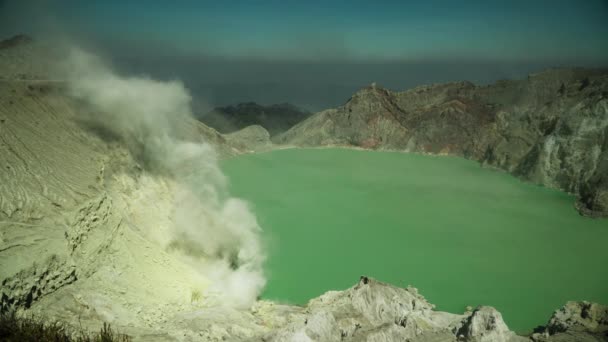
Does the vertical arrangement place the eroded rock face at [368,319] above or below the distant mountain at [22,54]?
below

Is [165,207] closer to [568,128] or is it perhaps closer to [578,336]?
[578,336]

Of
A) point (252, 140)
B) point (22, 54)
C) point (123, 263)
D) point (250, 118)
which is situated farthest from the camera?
point (250, 118)

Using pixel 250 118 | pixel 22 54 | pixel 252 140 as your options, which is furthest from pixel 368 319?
pixel 250 118

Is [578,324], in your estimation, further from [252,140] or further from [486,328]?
[252,140]

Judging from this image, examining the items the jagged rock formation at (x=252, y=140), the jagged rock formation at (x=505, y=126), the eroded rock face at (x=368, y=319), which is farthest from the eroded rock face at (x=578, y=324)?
the jagged rock formation at (x=252, y=140)

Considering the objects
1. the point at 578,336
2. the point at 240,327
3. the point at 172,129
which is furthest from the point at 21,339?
the point at 172,129

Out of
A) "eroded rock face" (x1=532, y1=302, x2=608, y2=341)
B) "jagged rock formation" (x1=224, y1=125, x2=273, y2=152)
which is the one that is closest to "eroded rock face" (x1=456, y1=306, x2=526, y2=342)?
"eroded rock face" (x1=532, y1=302, x2=608, y2=341)

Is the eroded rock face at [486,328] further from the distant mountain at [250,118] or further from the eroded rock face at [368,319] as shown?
the distant mountain at [250,118]
